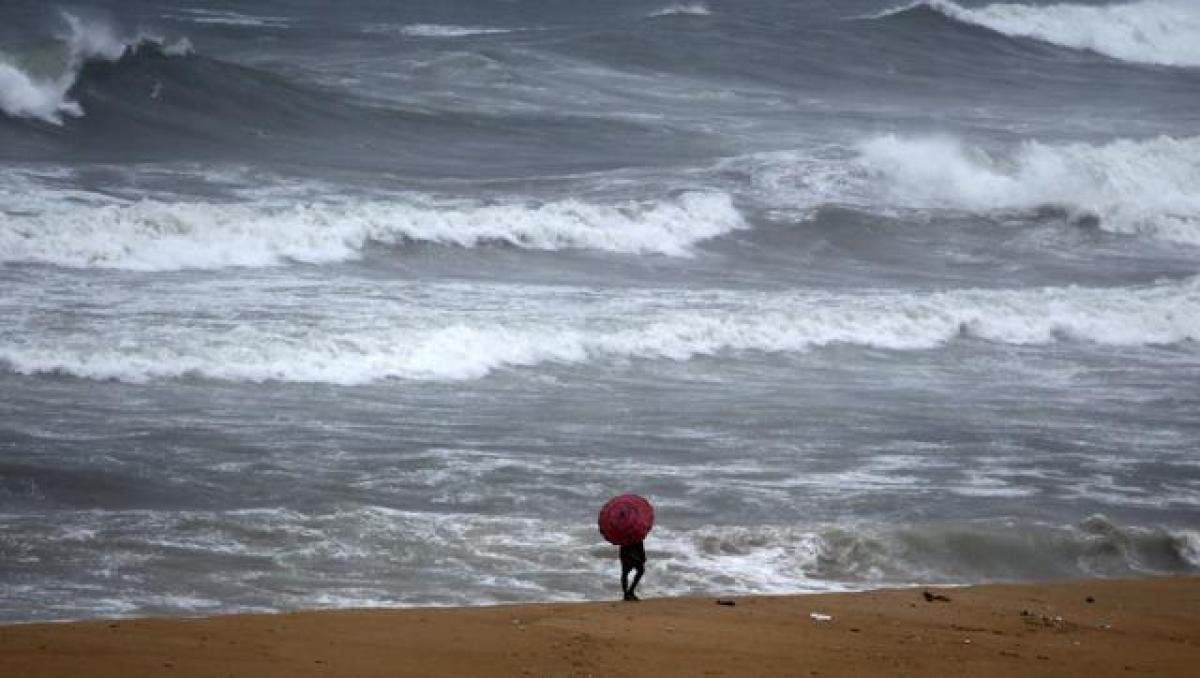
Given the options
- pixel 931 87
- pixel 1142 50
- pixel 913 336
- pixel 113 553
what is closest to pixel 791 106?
pixel 931 87

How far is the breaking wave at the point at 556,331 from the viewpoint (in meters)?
15.8

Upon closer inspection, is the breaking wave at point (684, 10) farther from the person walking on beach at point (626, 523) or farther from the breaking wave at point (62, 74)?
the person walking on beach at point (626, 523)

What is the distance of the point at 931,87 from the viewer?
38344 millimetres

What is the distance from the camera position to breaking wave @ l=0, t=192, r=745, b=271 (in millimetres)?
19734

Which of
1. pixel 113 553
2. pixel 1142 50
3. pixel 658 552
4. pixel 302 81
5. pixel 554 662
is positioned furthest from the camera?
pixel 1142 50

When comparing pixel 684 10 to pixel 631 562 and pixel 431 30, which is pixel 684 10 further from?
pixel 631 562

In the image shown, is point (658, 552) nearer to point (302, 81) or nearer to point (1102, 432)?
point (1102, 432)

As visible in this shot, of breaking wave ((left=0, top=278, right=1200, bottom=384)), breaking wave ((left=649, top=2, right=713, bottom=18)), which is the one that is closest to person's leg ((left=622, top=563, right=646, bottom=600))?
breaking wave ((left=0, top=278, right=1200, bottom=384))

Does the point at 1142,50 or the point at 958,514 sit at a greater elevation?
the point at 1142,50

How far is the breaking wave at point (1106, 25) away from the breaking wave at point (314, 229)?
73.3 ft

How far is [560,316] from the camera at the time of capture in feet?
61.1

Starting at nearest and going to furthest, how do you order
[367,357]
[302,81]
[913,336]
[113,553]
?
1. [113,553]
2. [367,357]
3. [913,336]
4. [302,81]

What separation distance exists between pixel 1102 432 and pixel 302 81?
61.3ft

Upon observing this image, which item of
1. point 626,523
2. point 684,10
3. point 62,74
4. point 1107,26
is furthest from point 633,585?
point 1107,26
